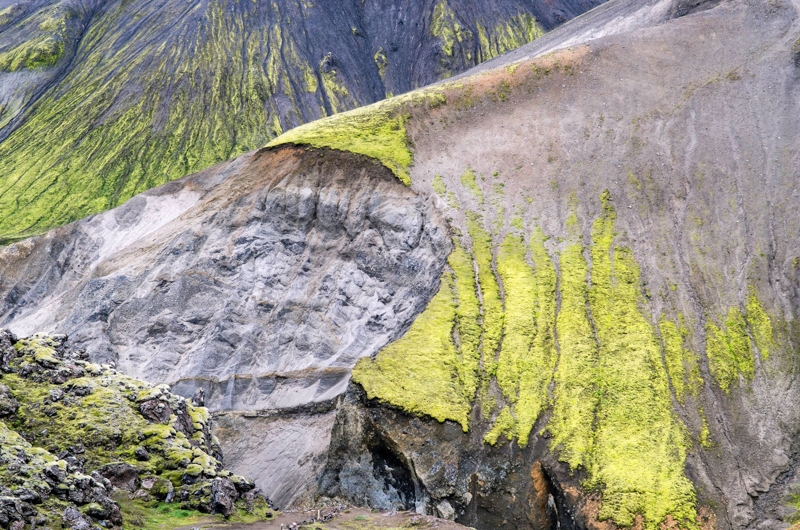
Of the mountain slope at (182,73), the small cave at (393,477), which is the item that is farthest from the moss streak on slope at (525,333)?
the mountain slope at (182,73)

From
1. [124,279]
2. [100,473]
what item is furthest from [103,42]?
[100,473]

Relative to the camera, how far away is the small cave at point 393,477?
34.8 meters

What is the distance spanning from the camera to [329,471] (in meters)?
36.6

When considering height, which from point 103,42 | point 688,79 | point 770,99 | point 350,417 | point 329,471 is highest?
point 103,42

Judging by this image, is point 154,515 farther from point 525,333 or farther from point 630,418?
point 525,333

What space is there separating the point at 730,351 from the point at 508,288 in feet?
45.9

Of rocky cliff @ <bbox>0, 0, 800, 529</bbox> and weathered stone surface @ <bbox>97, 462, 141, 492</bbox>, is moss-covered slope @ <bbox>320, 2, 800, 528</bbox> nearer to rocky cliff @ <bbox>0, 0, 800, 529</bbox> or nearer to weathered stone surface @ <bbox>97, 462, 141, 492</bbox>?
rocky cliff @ <bbox>0, 0, 800, 529</bbox>

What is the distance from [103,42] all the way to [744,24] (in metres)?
Answer: 105

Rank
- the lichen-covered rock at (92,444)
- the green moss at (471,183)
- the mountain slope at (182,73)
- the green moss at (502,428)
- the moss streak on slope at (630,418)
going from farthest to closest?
the mountain slope at (182,73) → the green moss at (471,183) → the green moss at (502,428) → the moss streak on slope at (630,418) → the lichen-covered rock at (92,444)

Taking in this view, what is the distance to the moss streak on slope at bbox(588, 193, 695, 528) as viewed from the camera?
32500 millimetres

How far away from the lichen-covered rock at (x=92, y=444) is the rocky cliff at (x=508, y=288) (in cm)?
1351

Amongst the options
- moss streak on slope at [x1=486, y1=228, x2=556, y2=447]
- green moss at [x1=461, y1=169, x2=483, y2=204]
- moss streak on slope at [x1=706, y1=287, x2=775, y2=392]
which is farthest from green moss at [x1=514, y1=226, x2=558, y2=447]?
moss streak on slope at [x1=706, y1=287, x2=775, y2=392]

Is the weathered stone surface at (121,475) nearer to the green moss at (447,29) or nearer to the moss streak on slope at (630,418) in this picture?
the moss streak on slope at (630,418)

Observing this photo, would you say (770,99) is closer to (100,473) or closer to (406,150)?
(406,150)
